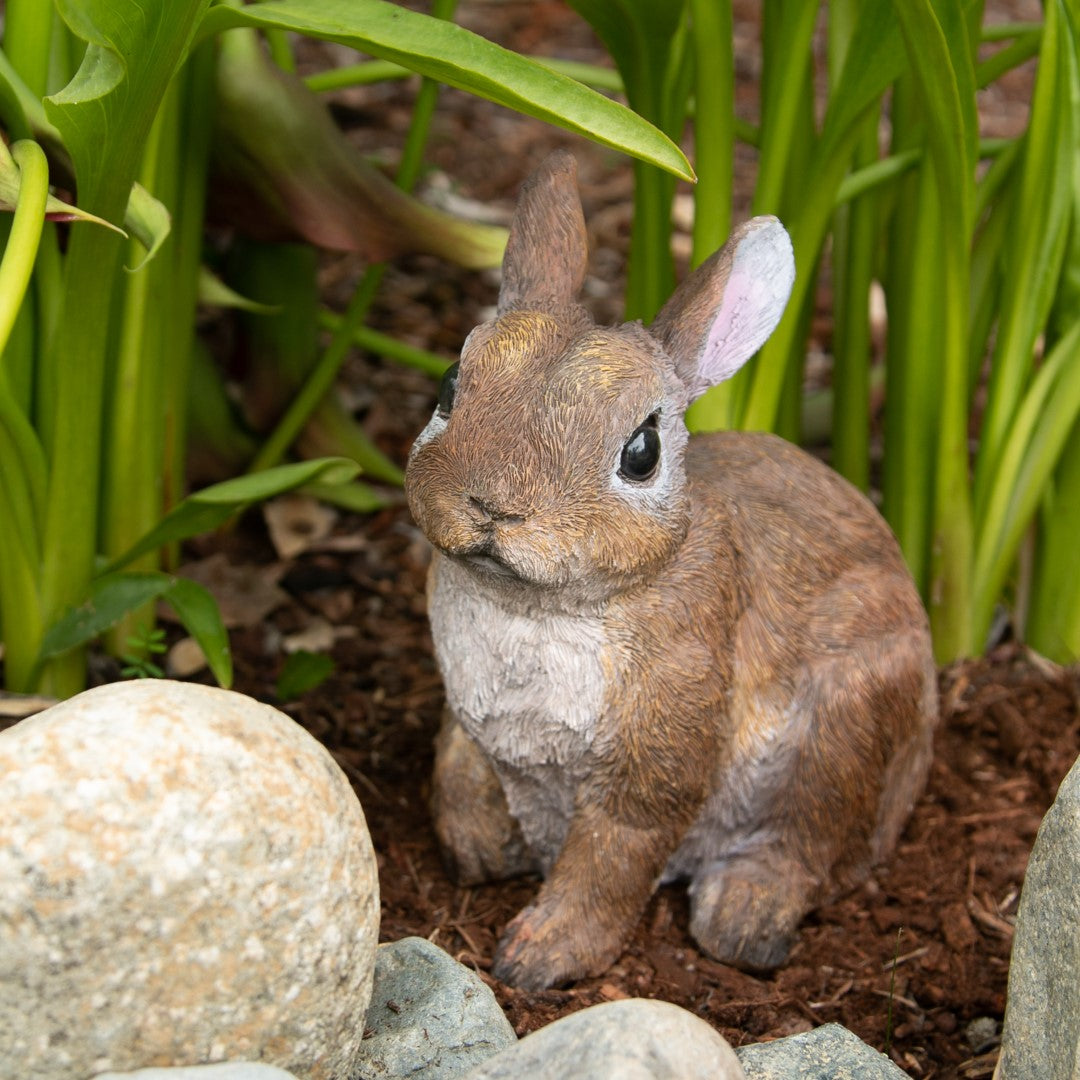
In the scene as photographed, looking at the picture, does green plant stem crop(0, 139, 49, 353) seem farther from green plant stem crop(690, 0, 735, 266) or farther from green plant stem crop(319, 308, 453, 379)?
green plant stem crop(319, 308, 453, 379)

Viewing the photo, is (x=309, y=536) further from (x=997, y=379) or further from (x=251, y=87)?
(x=997, y=379)

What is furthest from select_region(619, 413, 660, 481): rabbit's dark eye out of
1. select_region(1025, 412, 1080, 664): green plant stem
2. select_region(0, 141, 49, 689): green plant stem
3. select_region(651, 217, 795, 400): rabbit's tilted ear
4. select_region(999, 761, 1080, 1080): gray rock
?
select_region(1025, 412, 1080, 664): green plant stem

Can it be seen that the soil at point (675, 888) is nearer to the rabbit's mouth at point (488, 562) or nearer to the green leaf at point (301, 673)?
the green leaf at point (301, 673)

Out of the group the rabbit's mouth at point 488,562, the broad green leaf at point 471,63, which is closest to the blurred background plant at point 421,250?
the broad green leaf at point 471,63

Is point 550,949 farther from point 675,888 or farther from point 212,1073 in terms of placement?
point 212,1073

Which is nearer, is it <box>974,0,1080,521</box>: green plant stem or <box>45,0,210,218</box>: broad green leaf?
<box>45,0,210,218</box>: broad green leaf

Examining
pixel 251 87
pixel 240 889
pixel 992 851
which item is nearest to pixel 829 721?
pixel 992 851

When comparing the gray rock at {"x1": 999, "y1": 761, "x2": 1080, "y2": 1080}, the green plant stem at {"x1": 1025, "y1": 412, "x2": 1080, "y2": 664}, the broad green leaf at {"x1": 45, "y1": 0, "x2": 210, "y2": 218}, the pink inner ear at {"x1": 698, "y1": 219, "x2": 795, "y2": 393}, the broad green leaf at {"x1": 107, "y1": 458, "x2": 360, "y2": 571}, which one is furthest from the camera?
the green plant stem at {"x1": 1025, "y1": 412, "x2": 1080, "y2": 664}
